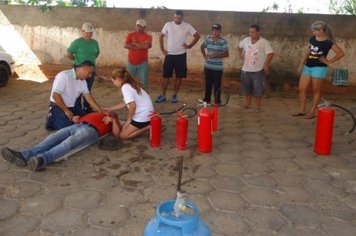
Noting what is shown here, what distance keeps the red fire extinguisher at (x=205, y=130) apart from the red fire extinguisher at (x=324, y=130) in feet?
4.71

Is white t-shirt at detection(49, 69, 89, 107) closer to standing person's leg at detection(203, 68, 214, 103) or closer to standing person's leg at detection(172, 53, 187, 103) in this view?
standing person's leg at detection(172, 53, 187, 103)

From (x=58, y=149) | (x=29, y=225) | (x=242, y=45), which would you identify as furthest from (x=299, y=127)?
(x=29, y=225)

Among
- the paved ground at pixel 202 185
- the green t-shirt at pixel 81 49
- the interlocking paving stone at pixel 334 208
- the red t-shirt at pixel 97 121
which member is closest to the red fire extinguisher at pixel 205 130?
the paved ground at pixel 202 185

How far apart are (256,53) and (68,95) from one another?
3.44 meters

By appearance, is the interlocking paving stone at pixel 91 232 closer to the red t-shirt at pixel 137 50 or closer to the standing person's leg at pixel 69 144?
the standing person's leg at pixel 69 144

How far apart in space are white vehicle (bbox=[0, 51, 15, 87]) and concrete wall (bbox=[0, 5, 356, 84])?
1332 mm

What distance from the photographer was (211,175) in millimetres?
4113

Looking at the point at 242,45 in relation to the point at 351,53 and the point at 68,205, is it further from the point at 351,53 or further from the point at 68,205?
the point at 68,205

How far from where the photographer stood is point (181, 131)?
4777 millimetres

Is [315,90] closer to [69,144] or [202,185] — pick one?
[202,185]

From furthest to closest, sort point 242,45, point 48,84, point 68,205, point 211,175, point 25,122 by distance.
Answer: point 48,84, point 242,45, point 25,122, point 211,175, point 68,205

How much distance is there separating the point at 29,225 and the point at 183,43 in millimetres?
5137

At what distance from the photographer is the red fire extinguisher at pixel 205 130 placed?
15.3ft

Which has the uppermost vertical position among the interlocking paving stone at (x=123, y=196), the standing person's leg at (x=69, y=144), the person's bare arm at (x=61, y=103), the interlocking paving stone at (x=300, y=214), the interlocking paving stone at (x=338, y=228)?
the person's bare arm at (x=61, y=103)
